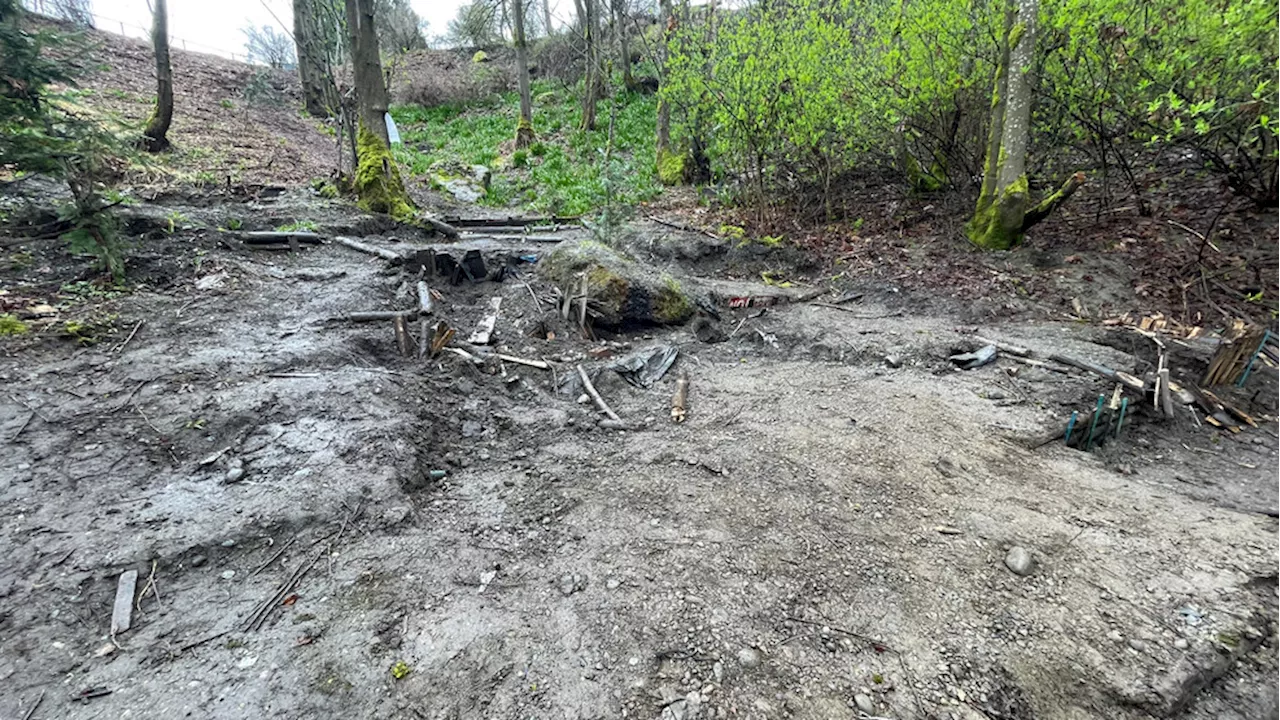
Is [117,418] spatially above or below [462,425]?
above

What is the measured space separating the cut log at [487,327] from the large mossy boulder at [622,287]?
0.79 meters

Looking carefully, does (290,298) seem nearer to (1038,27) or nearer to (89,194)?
(89,194)

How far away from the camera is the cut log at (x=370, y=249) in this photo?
298 inches

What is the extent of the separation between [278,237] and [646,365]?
5.68 meters

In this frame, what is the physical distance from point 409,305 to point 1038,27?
26.1 ft

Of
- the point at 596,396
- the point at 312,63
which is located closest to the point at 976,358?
the point at 596,396

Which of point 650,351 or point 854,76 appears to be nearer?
point 650,351

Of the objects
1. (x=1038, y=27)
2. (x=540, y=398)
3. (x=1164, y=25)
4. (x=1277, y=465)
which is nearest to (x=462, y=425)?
(x=540, y=398)

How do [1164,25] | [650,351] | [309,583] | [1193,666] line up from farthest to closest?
[1164,25]
[650,351]
[309,583]
[1193,666]

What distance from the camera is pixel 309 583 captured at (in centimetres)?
279

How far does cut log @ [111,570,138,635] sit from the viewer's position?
250 centimetres

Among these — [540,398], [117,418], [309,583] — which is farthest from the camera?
[540,398]

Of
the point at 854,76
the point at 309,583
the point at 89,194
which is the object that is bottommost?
the point at 309,583

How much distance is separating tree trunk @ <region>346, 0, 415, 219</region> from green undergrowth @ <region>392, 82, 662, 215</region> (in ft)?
10.9
